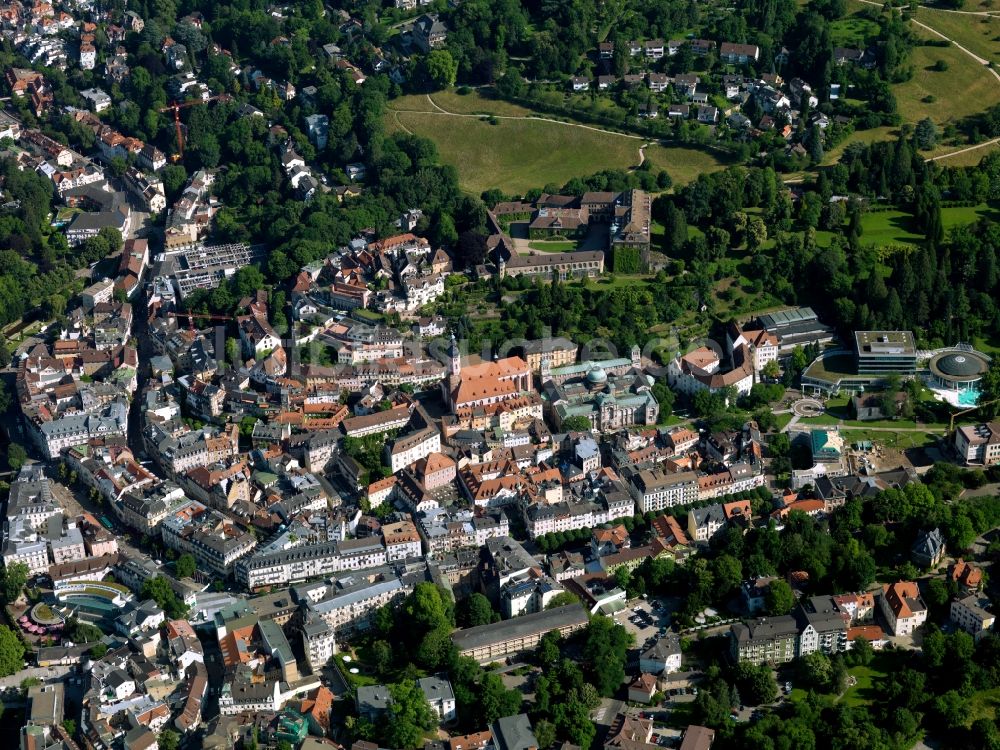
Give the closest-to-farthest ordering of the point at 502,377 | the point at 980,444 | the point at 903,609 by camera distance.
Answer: the point at 903,609
the point at 980,444
the point at 502,377

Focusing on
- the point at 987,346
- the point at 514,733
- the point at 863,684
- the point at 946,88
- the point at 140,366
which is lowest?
the point at 863,684

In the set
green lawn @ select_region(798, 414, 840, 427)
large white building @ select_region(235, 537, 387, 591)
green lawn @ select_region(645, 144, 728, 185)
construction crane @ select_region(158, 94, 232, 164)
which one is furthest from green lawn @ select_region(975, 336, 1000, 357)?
construction crane @ select_region(158, 94, 232, 164)

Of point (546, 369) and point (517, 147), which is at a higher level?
point (517, 147)

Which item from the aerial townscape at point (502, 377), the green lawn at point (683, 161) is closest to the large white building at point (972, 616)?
the aerial townscape at point (502, 377)

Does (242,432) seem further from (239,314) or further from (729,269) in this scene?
(729,269)

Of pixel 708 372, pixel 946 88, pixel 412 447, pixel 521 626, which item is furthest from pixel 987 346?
pixel 521 626

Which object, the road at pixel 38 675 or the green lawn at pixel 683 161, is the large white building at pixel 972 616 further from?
the green lawn at pixel 683 161

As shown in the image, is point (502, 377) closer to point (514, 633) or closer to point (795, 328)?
point (795, 328)

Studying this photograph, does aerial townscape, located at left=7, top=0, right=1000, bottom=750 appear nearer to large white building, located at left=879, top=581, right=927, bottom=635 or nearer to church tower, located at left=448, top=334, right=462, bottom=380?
large white building, located at left=879, top=581, right=927, bottom=635
